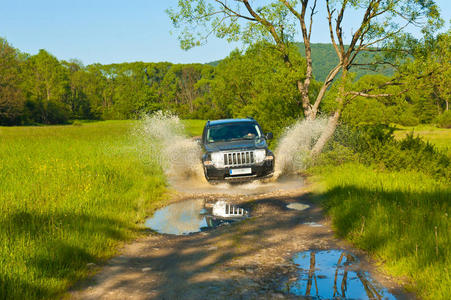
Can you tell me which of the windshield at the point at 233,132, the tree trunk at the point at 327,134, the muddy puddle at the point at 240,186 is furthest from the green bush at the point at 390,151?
the windshield at the point at 233,132

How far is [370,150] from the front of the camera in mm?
14391

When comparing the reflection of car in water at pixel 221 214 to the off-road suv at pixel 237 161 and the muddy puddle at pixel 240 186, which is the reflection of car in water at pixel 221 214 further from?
the off-road suv at pixel 237 161

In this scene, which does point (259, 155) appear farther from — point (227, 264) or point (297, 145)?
point (227, 264)

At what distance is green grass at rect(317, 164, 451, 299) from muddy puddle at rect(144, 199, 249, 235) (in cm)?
205

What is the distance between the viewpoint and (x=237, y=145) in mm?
12469

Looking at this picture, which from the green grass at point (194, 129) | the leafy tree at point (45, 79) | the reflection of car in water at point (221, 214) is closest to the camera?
the reflection of car in water at point (221, 214)

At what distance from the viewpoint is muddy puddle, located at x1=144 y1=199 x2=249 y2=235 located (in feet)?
25.8

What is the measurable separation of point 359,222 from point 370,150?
8001 millimetres

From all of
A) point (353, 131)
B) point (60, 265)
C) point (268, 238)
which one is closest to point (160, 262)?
point (60, 265)

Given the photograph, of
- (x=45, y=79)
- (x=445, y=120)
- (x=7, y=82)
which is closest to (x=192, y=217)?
(x=445, y=120)

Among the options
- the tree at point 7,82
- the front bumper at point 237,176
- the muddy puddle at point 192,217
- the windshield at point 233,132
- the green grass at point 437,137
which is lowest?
the green grass at point 437,137

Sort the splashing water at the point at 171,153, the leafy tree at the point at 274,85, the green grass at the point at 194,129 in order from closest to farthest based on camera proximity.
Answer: the splashing water at the point at 171,153 → the leafy tree at the point at 274,85 → the green grass at the point at 194,129

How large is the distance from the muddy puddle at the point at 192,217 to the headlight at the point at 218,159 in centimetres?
194

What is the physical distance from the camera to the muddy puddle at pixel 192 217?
25.8 ft
